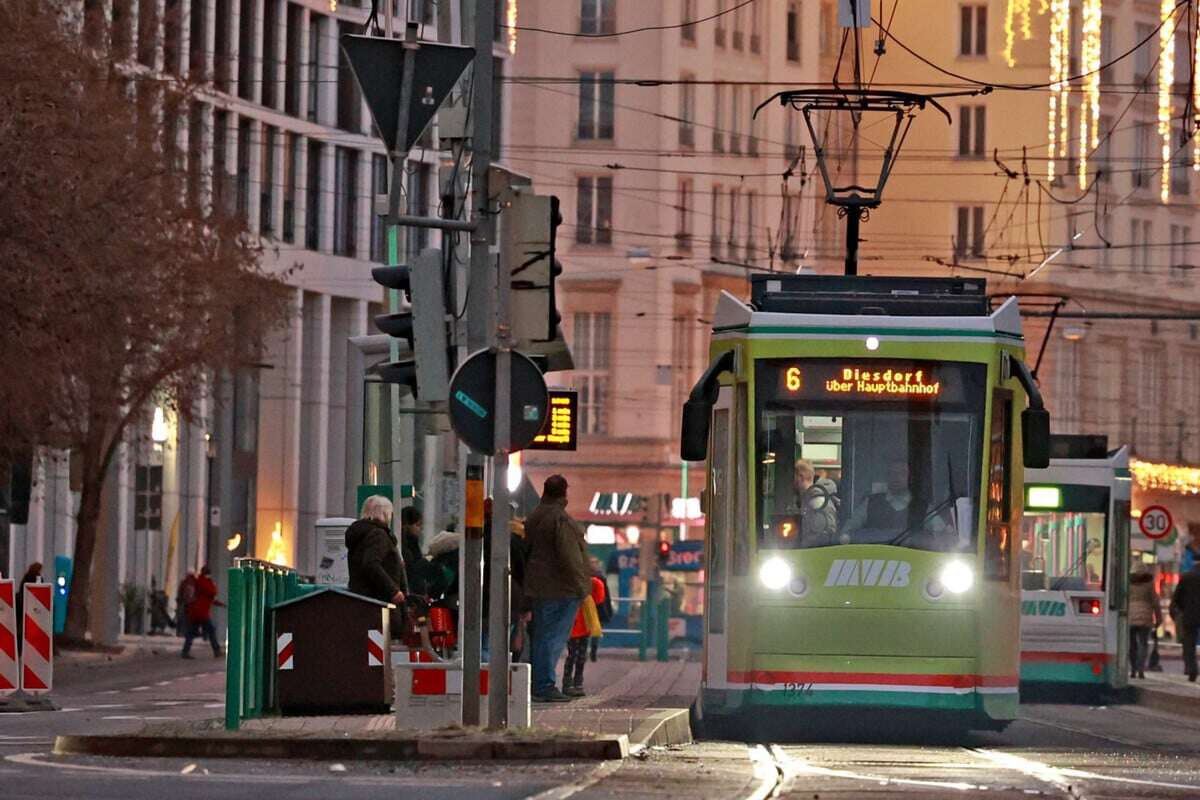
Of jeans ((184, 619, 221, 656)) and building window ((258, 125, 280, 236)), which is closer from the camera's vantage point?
jeans ((184, 619, 221, 656))

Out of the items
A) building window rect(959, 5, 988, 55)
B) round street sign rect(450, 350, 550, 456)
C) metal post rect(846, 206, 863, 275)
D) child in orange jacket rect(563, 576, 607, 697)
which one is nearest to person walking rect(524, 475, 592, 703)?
child in orange jacket rect(563, 576, 607, 697)

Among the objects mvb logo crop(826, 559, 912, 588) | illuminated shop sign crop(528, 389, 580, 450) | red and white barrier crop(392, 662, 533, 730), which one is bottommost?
red and white barrier crop(392, 662, 533, 730)

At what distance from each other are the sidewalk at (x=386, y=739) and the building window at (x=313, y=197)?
52093 mm

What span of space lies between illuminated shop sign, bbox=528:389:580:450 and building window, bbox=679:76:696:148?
65979 millimetres

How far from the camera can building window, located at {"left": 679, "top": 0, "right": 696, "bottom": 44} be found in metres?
88.4

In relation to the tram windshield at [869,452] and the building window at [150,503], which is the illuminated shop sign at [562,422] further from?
the building window at [150,503]

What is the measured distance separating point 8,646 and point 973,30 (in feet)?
224

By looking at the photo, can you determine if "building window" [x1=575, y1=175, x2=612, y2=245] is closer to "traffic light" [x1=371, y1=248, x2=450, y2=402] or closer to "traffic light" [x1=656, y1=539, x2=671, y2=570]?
"traffic light" [x1=656, y1=539, x2=671, y2=570]

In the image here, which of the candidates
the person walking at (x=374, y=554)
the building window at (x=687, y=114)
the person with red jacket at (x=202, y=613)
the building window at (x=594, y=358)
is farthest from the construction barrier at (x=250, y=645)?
the building window at (x=594, y=358)

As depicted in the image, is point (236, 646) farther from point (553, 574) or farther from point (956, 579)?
point (956, 579)

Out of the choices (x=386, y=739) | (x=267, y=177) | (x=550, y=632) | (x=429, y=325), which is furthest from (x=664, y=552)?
(x=386, y=739)

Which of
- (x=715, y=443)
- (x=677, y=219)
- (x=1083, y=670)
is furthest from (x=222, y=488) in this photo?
(x=715, y=443)

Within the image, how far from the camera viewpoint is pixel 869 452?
70.3 ft

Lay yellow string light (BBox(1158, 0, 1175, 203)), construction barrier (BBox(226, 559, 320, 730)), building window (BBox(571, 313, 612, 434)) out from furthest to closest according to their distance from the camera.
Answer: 1. building window (BBox(571, 313, 612, 434))
2. yellow string light (BBox(1158, 0, 1175, 203))
3. construction barrier (BBox(226, 559, 320, 730))
